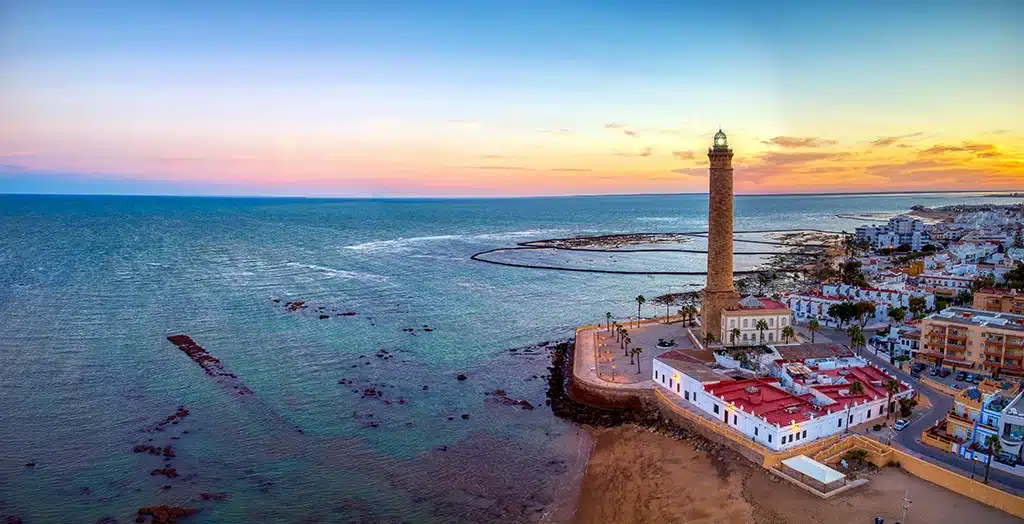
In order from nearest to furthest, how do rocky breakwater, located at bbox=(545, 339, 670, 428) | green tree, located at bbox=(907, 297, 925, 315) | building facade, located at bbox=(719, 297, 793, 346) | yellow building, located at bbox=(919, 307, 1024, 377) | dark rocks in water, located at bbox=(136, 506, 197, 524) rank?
dark rocks in water, located at bbox=(136, 506, 197, 524) < rocky breakwater, located at bbox=(545, 339, 670, 428) < yellow building, located at bbox=(919, 307, 1024, 377) < building facade, located at bbox=(719, 297, 793, 346) < green tree, located at bbox=(907, 297, 925, 315)

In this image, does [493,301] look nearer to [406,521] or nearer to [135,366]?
[135,366]

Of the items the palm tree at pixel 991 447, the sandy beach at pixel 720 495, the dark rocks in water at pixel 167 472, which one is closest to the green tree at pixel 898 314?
the palm tree at pixel 991 447

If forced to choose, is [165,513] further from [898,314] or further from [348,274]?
[348,274]

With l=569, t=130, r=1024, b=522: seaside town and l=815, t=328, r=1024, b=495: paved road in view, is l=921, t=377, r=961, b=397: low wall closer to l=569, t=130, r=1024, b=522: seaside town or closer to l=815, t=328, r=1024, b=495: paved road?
l=569, t=130, r=1024, b=522: seaside town

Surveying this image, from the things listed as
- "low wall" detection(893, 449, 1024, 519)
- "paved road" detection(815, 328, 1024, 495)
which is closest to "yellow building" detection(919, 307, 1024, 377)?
"paved road" detection(815, 328, 1024, 495)

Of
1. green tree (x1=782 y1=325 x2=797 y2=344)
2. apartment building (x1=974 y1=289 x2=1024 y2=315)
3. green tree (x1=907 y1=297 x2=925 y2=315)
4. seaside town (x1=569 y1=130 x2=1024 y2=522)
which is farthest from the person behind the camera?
green tree (x1=907 y1=297 x2=925 y2=315)

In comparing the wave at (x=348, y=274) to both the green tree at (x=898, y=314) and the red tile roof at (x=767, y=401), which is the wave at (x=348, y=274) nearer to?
the green tree at (x=898, y=314)

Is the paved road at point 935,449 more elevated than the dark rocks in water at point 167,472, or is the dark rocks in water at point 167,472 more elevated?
the paved road at point 935,449
